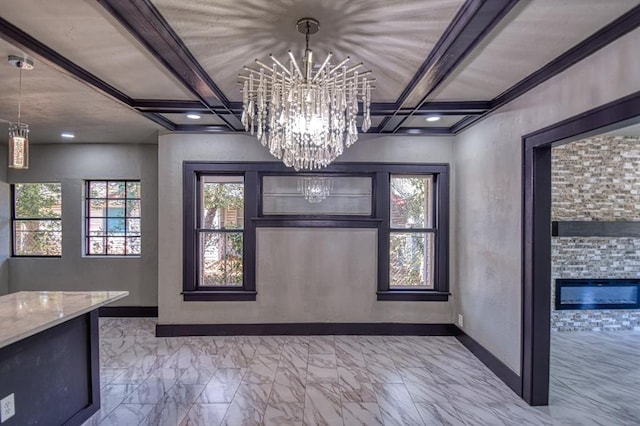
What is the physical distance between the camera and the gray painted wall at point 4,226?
493 cm

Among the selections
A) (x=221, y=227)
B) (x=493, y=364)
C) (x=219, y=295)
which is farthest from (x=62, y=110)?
(x=493, y=364)

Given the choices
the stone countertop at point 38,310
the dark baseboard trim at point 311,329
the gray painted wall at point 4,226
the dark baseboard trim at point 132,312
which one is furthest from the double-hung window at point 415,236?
the gray painted wall at point 4,226

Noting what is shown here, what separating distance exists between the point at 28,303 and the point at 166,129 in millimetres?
2451

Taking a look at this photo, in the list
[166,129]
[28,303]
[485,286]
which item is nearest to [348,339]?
[485,286]

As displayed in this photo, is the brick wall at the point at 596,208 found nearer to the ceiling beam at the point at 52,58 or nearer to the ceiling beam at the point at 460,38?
the ceiling beam at the point at 460,38

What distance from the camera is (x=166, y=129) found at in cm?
407

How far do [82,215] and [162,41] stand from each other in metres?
4.15

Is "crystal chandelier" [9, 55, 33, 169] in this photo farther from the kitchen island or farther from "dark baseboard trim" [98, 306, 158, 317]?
"dark baseboard trim" [98, 306, 158, 317]

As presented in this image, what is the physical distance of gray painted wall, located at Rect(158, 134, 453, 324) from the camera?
4.21m

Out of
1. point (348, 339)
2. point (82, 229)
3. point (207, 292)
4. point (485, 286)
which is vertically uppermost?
point (82, 229)

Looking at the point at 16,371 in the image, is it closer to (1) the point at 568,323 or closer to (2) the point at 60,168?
(2) the point at 60,168

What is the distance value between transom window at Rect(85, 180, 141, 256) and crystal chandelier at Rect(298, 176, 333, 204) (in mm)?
2761

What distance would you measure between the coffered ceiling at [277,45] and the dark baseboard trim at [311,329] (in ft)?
8.75

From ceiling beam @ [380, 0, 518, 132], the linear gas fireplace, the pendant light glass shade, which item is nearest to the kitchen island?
the pendant light glass shade
